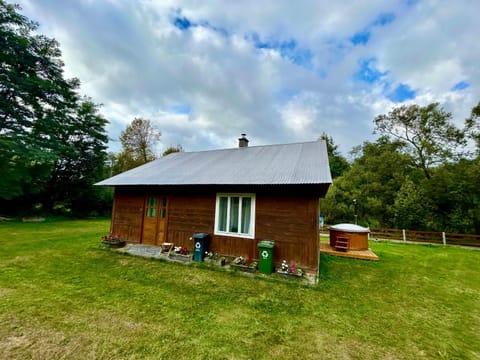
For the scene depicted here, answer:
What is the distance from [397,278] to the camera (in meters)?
5.53

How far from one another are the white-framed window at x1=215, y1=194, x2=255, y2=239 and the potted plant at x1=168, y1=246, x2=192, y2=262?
1127 millimetres

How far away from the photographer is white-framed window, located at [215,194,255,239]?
237 inches

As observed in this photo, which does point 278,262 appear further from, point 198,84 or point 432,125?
point 432,125

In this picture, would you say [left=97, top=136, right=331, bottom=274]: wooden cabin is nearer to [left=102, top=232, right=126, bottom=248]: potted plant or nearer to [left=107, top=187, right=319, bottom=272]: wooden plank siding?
[left=107, top=187, right=319, bottom=272]: wooden plank siding

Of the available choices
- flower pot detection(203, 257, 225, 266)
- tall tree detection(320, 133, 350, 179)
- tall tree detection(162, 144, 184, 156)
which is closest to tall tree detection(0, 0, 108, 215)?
tall tree detection(162, 144, 184, 156)

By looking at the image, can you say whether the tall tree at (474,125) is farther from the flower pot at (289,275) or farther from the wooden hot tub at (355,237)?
the flower pot at (289,275)

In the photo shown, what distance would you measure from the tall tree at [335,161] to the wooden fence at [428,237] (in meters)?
10.7

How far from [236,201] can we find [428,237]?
13879 mm

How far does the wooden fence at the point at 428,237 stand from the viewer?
1198 centimetres

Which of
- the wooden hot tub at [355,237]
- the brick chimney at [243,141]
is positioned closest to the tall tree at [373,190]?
the wooden hot tub at [355,237]

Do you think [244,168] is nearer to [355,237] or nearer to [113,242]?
[113,242]

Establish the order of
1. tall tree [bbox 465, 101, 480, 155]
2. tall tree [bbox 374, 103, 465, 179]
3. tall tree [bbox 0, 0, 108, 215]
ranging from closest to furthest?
tall tree [bbox 0, 0, 108, 215] < tall tree [bbox 465, 101, 480, 155] < tall tree [bbox 374, 103, 465, 179]

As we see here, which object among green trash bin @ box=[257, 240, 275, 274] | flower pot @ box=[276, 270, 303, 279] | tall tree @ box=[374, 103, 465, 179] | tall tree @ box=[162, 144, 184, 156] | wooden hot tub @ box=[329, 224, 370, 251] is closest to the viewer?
flower pot @ box=[276, 270, 303, 279]

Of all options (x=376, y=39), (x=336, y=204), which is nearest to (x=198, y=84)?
(x=376, y=39)
